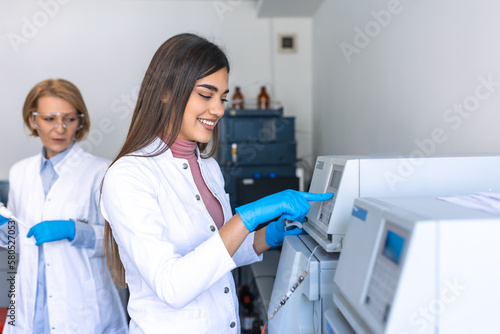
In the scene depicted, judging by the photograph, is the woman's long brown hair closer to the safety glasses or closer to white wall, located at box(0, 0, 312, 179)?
the safety glasses

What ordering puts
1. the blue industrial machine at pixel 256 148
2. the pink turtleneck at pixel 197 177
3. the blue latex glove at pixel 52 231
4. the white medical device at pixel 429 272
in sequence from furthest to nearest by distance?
the blue industrial machine at pixel 256 148 → the blue latex glove at pixel 52 231 → the pink turtleneck at pixel 197 177 → the white medical device at pixel 429 272

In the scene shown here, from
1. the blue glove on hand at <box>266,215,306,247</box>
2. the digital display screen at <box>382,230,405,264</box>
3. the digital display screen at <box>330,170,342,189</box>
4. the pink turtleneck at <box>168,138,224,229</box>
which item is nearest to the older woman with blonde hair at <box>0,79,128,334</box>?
the pink turtleneck at <box>168,138,224,229</box>

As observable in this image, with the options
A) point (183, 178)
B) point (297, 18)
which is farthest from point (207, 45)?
point (297, 18)

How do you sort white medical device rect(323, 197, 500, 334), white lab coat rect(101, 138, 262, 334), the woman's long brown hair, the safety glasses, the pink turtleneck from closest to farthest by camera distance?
white medical device rect(323, 197, 500, 334) → white lab coat rect(101, 138, 262, 334) → the woman's long brown hair → the pink turtleneck → the safety glasses

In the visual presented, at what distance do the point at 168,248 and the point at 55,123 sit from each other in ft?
3.89

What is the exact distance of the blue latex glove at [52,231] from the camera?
1575 mm

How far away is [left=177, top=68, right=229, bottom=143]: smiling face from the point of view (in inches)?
42.8

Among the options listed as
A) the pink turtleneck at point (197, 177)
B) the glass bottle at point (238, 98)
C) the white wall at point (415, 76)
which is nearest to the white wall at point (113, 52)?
the glass bottle at point (238, 98)

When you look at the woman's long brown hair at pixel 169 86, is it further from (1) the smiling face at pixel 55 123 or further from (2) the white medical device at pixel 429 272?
(1) the smiling face at pixel 55 123

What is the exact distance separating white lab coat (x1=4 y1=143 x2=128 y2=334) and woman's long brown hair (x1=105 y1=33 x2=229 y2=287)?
748mm

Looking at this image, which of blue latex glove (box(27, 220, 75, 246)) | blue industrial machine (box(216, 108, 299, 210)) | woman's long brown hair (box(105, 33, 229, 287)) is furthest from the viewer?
blue industrial machine (box(216, 108, 299, 210))

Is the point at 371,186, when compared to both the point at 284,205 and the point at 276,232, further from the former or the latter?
the point at 276,232

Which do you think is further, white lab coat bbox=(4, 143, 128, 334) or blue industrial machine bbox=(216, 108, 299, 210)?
blue industrial machine bbox=(216, 108, 299, 210)

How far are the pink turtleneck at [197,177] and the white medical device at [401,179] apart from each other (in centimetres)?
39
